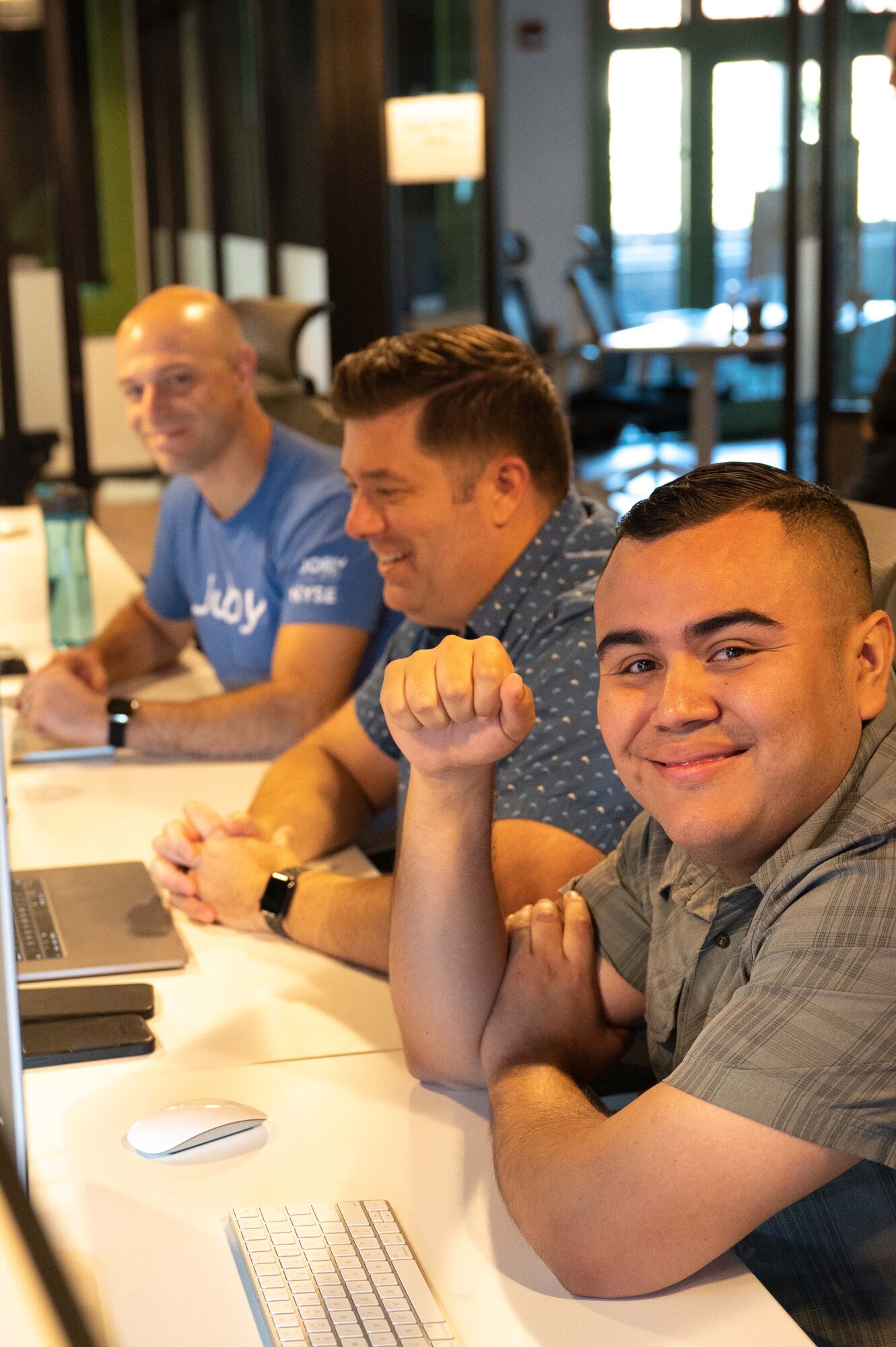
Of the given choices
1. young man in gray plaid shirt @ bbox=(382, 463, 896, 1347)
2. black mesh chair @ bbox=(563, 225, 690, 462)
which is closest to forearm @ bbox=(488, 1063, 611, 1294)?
young man in gray plaid shirt @ bbox=(382, 463, 896, 1347)

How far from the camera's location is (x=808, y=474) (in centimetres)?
602

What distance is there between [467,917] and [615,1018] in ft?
0.57

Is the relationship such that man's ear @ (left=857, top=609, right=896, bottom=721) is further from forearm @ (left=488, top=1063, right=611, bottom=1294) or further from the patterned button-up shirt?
the patterned button-up shirt

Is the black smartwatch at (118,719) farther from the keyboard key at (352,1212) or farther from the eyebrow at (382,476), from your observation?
the keyboard key at (352,1212)

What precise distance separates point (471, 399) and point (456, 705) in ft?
2.43

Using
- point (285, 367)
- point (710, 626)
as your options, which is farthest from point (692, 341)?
point (710, 626)

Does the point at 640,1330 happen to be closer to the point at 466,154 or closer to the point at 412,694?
the point at 412,694

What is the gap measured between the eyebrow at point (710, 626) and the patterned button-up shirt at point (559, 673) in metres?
0.42

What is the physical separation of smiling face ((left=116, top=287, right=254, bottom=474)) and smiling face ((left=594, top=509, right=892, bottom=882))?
1688 millimetres

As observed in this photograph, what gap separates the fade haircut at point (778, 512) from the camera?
3.52 feet

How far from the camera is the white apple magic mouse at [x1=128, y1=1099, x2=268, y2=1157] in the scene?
3.73 feet

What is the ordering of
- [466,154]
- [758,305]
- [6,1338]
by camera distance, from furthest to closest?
[758,305], [466,154], [6,1338]

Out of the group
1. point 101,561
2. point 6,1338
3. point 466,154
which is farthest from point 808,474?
point 6,1338

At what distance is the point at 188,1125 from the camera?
3.75 feet
